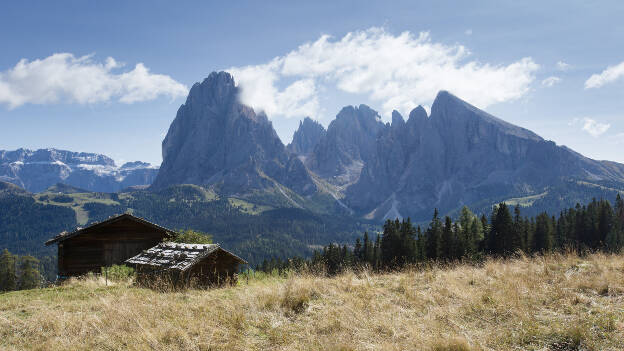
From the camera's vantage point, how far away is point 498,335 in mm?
6312

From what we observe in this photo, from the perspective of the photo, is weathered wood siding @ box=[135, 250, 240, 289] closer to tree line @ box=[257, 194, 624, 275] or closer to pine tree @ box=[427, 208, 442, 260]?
tree line @ box=[257, 194, 624, 275]

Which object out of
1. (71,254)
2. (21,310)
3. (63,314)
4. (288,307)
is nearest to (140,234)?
(71,254)

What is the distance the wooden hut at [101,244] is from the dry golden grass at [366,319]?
19118mm

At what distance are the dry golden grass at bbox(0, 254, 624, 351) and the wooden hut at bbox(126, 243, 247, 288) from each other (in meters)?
5.25

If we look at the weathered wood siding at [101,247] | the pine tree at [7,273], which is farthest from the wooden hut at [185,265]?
the pine tree at [7,273]

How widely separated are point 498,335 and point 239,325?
5407 mm

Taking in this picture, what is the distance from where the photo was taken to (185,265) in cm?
1595

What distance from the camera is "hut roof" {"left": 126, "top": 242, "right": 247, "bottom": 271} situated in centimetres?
1633

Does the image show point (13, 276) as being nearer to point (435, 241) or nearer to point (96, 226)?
point (96, 226)

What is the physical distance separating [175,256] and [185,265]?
1824 mm

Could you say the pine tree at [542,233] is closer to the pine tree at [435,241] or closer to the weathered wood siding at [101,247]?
the pine tree at [435,241]

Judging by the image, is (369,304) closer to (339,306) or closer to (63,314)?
(339,306)

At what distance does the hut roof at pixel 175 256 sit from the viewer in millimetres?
16328

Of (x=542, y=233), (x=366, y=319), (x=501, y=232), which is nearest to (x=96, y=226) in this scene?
(x=366, y=319)
